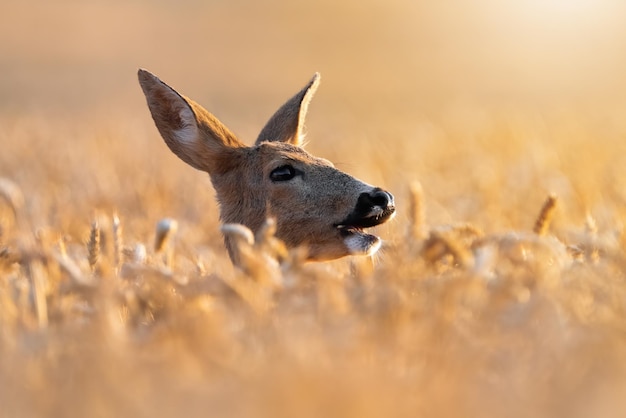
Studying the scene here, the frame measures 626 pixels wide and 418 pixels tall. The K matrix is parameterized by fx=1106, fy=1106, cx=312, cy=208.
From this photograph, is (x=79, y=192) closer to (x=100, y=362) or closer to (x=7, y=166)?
(x=7, y=166)

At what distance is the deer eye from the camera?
6.95 m

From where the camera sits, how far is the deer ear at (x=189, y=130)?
727 cm

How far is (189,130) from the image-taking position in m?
7.35

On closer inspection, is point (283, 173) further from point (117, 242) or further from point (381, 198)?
point (117, 242)

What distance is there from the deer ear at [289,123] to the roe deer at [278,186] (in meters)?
0.29

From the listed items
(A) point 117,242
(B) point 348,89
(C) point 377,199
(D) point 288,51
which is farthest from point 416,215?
(D) point 288,51

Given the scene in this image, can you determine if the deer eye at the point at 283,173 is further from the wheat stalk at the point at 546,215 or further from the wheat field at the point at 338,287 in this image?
the wheat stalk at the point at 546,215

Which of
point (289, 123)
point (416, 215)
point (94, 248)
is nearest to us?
point (94, 248)

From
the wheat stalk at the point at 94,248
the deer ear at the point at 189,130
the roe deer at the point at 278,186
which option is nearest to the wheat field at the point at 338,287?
the wheat stalk at the point at 94,248

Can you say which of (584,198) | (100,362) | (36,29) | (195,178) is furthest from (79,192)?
(36,29)

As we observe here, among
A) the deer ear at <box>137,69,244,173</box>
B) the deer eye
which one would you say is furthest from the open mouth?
the deer ear at <box>137,69,244,173</box>

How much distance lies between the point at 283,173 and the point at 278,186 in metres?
0.10

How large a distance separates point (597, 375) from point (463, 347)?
467 mm

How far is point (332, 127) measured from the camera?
59.7 ft
